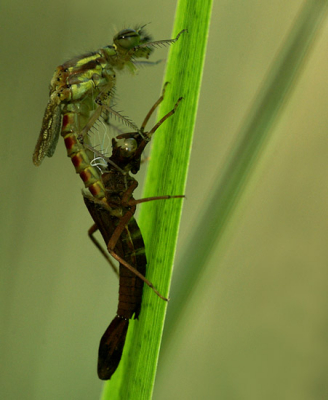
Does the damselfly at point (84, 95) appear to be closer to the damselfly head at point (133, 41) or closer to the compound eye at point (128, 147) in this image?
the damselfly head at point (133, 41)

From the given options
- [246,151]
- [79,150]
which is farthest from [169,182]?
[79,150]

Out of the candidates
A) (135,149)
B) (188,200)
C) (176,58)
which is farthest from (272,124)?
(188,200)

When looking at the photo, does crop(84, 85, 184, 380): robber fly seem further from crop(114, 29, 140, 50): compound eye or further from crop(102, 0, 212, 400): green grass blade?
crop(114, 29, 140, 50): compound eye

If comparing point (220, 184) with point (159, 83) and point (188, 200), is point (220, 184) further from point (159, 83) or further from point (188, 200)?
point (159, 83)

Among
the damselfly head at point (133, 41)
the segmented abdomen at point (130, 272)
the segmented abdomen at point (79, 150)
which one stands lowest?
the segmented abdomen at point (130, 272)

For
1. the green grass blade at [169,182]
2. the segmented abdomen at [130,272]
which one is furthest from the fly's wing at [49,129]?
the green grass blade at [169,182]

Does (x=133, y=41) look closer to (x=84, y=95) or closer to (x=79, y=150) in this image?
(x=84, y=95)
